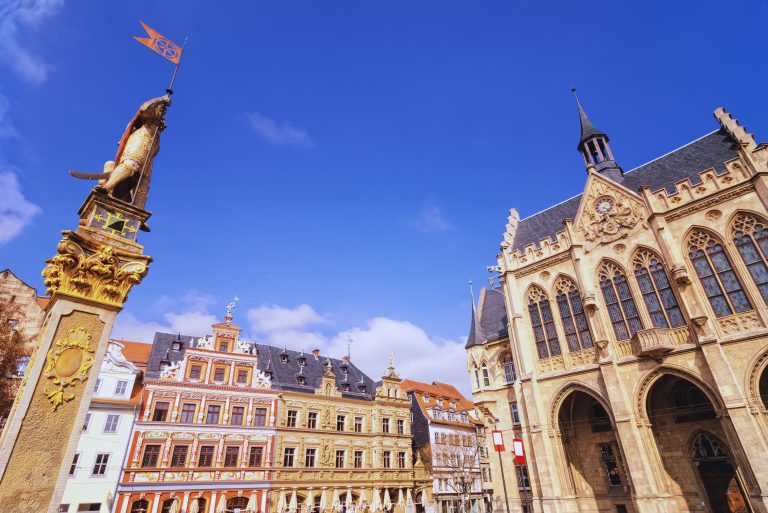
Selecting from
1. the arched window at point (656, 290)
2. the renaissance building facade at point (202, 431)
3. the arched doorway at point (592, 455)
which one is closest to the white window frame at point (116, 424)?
the renaissance building facade at point (202, 431)

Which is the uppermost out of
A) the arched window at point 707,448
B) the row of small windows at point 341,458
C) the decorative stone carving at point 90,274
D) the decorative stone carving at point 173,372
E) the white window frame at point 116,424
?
the decorative stone carving at point 173,372

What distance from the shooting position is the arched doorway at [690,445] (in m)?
17.4

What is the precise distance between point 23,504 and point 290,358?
31.4m

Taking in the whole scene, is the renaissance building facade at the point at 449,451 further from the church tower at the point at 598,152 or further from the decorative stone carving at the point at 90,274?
the decorative stone carving at the point at 90,274

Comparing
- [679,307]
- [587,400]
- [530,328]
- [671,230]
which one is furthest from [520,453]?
[671,230]

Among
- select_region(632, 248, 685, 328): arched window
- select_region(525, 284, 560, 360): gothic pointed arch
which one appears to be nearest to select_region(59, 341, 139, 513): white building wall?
select_region(525, 284, 560, 360): gothic pointed arch

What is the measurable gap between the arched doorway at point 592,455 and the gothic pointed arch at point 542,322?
254cm

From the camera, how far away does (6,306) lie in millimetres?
16969

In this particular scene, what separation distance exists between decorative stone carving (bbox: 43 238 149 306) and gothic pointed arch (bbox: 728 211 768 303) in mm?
22119

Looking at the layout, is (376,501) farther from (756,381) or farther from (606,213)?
(606,213)

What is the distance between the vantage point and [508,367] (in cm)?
2555

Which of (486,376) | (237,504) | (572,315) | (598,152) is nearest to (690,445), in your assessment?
(572,315)

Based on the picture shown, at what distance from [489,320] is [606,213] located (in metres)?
11.5

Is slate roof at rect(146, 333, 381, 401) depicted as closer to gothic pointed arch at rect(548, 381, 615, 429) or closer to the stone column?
gothic pointed arch at rect(548, 381, 615, 429)
